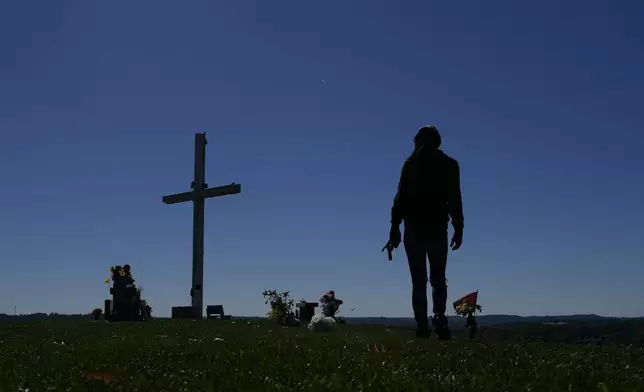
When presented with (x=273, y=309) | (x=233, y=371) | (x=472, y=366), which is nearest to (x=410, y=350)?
(x=472, y=366)

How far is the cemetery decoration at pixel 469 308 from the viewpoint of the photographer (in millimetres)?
15258

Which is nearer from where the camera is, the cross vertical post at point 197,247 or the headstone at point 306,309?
the headstone at point 306,309

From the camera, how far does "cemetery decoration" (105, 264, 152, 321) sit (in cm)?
3048

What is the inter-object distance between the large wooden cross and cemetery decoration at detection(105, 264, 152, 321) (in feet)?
8.92

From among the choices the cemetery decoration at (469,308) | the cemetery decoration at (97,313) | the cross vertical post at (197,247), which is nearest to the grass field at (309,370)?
the cemetery decoration at (469,308)

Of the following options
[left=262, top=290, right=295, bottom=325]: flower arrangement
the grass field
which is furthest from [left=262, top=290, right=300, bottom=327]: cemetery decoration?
the grass field

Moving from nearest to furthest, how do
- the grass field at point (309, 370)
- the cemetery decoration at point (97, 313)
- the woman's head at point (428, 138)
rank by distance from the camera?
1. the grass field at point (309, 370)
2. the woman's head at point (428, 138)
3. the cemetery decoration at point (97, 313)

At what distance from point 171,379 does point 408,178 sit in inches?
328

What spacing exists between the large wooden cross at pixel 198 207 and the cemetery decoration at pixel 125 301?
2.72 metres

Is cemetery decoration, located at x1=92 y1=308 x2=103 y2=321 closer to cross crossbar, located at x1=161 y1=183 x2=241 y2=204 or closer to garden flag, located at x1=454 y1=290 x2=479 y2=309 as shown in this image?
cross crossbar, located at x1=161 y1=183 x2=241 y2=204

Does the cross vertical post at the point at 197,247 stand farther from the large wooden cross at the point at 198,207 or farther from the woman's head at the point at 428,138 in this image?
the woman's head at the point at 428,138

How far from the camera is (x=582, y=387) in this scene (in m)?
5.88

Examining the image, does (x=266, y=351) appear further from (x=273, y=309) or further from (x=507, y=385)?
(x=273, y=309)

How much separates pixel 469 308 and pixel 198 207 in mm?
20043
